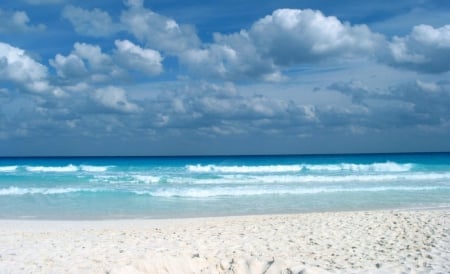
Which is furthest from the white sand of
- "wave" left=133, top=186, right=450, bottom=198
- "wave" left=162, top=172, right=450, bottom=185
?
"wave" left=162, top=172, right=450, bottom=185

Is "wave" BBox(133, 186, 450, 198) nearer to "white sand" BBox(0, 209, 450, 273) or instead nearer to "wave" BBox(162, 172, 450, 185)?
"wave" BBox(162, 172, 450, 185)

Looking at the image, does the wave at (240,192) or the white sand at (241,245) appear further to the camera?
the wave at (240,192)

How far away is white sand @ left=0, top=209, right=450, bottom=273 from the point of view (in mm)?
6891

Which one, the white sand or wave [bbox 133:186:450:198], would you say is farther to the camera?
wave [bbox 133:186:450:198]

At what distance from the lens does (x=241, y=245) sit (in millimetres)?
8570

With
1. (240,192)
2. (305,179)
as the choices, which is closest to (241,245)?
(240,192)

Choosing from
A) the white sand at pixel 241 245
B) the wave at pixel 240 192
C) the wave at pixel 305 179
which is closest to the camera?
the white sand at pixel 241 245

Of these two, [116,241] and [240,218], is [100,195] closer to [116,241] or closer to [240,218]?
[240,218]

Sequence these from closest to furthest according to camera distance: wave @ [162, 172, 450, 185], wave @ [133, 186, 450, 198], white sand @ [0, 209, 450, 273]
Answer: white sand @ [0, 209, 450, 273]
wave @ [133, 186, 450, 198]
wave @ [162, 172, 450, 185]

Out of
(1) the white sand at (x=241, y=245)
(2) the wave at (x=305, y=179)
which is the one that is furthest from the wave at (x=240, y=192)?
(1) the white sand at (x=241, y=245)

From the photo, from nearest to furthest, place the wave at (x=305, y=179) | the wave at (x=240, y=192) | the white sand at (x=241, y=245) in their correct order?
1. the white sand at (x=241, y=245)
2. the wave at (x=240, y=192)
3. the wave at (x=305, y=179)

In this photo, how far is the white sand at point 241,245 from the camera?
6891mm

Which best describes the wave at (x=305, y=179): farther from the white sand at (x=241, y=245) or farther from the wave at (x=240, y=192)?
the white sand at (x=241, y=245)

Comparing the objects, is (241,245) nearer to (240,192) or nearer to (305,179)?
(240,192)
